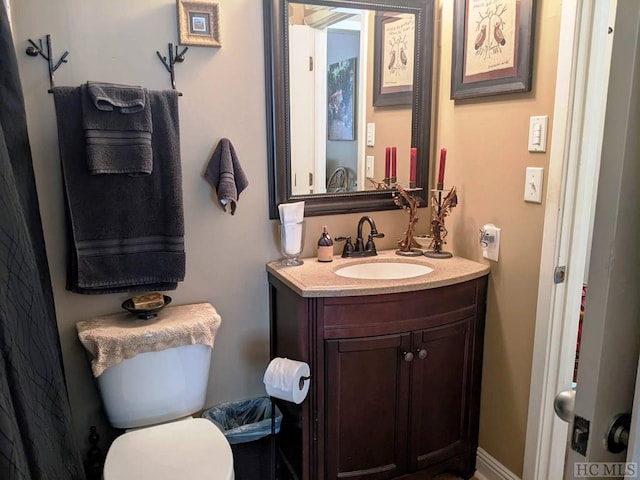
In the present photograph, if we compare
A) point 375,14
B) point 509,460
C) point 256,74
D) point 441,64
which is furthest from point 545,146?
point 509,460

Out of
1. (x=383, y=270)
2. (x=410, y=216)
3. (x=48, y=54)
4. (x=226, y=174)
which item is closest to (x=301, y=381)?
(x=383, y=270)

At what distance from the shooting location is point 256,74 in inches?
74.5

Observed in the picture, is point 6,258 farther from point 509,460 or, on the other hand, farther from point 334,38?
point 509,460

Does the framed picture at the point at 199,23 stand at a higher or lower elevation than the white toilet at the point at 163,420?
higher

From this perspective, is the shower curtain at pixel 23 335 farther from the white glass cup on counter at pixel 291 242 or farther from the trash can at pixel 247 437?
the white glass cup on counter at pixel 291 242

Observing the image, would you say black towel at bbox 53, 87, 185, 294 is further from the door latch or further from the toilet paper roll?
the door latch

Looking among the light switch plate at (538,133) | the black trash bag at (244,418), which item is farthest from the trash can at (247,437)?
the light switch plate at (538,133)

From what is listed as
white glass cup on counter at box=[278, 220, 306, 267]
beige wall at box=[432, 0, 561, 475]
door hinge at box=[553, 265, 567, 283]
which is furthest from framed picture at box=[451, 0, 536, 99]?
white glass cup on counter at box=[278, 220, 306, 267]

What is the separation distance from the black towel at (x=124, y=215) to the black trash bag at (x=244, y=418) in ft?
1.94

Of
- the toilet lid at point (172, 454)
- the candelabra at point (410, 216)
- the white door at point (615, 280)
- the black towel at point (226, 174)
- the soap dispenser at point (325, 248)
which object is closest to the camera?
the white door at point (615, 280)

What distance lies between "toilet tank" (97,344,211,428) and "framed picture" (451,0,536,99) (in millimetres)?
1402

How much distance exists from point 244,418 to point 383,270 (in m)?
0.83

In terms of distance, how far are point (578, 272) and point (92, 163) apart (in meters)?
1.61

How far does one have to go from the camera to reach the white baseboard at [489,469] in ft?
6.39
